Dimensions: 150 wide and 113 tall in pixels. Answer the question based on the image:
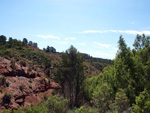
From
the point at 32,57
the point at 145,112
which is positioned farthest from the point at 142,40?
the point at 32,57

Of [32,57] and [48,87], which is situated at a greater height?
[32,57]

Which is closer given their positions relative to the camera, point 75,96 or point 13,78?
point 75,96

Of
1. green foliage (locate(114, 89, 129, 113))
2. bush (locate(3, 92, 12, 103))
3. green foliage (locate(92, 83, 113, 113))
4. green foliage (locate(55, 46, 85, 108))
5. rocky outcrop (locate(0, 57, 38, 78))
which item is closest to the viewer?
green foliage (locate(114, 89, 129, 113))

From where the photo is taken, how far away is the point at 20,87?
89.7 ft

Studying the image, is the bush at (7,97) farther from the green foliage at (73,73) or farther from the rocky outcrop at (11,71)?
the green foliage at (73,73)

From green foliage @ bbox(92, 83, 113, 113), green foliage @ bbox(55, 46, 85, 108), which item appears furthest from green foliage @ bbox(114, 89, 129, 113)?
green foliage @ bbox(55, 46, 85, 108)

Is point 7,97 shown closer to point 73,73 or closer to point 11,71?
point 11,71

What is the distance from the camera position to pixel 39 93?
104 feet

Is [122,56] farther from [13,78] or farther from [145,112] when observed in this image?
[13,78]

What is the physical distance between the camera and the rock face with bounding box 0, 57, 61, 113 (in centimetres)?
2332

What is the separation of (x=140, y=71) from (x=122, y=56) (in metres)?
1.61

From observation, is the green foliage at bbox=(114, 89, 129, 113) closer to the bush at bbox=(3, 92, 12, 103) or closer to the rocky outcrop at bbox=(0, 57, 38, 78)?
the bush at bbox=(3, 92, 12, 103)

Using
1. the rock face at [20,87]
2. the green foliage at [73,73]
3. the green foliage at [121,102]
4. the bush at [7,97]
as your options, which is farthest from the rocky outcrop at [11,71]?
the green foliage at [121,102]

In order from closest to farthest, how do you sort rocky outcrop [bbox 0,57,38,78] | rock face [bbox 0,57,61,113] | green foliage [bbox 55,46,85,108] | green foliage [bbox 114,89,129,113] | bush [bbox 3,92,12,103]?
green foliage [bbox 114,89,129,113]
bush [bbox 3,92,12,103]
rock face [bbox 0,57,61,113]
green foliage [bbox 55,46,85,108]
rocky outcrop [bbox 0,57,38,78]
